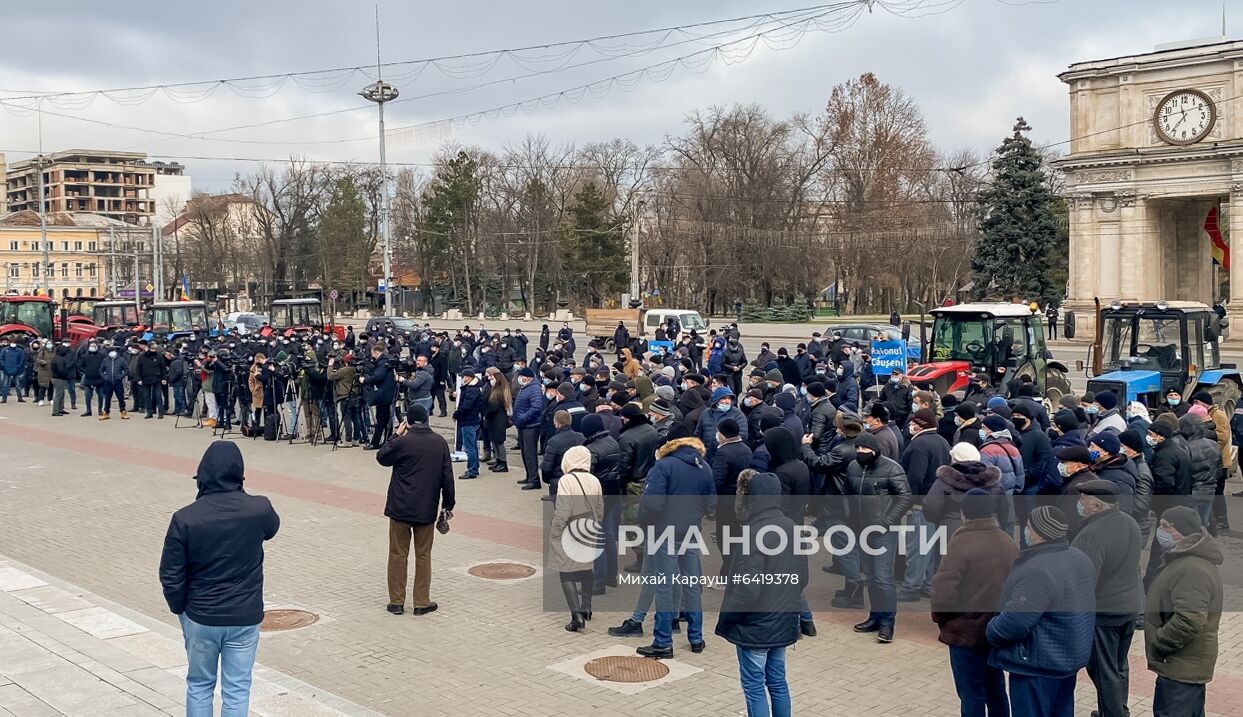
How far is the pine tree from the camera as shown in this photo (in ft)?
189

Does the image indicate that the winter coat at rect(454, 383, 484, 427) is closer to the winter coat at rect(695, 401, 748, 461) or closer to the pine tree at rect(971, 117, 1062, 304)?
the winter coat at rect(695, 401, 748, 461)

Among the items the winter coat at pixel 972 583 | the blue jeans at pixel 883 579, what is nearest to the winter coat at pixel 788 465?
the blue jeans at pixel 883 579

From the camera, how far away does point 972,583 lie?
20.8 ft

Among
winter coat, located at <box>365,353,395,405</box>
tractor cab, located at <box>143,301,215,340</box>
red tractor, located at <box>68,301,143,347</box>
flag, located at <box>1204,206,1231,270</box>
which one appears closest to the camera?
winter coat, located at <box>365,353,395,405</box>

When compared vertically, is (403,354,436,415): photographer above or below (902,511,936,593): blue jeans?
above

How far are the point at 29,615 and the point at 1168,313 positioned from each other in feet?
54.9

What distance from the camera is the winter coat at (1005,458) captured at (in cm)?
999

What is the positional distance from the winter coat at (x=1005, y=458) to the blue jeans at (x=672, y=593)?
2.88 m

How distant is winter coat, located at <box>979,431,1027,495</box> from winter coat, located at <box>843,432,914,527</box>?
3.17ft

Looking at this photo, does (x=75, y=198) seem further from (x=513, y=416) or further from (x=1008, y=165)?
(x=513, y=416)

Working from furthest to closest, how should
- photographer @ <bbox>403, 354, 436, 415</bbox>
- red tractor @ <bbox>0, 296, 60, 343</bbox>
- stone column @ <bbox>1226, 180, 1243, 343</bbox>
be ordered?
1. stone column @ <bbox>1226, 180, 1243, 343</bbox>
2. red tractor @ <bbox>0, 296, 60, 343</bbox>
3. photographer @ <bbox>403, 354, 436, 415</bbox>

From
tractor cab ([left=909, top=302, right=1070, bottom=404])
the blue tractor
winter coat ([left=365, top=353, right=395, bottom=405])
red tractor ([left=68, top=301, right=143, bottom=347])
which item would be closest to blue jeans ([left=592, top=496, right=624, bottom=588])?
winter coat ([left=365, top=353, right=395, bottom=405])

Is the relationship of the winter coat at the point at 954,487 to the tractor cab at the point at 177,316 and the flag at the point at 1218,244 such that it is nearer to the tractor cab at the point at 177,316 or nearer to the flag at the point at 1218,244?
the tractor cab at the point at 177,316

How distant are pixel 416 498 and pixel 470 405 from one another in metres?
7.54
